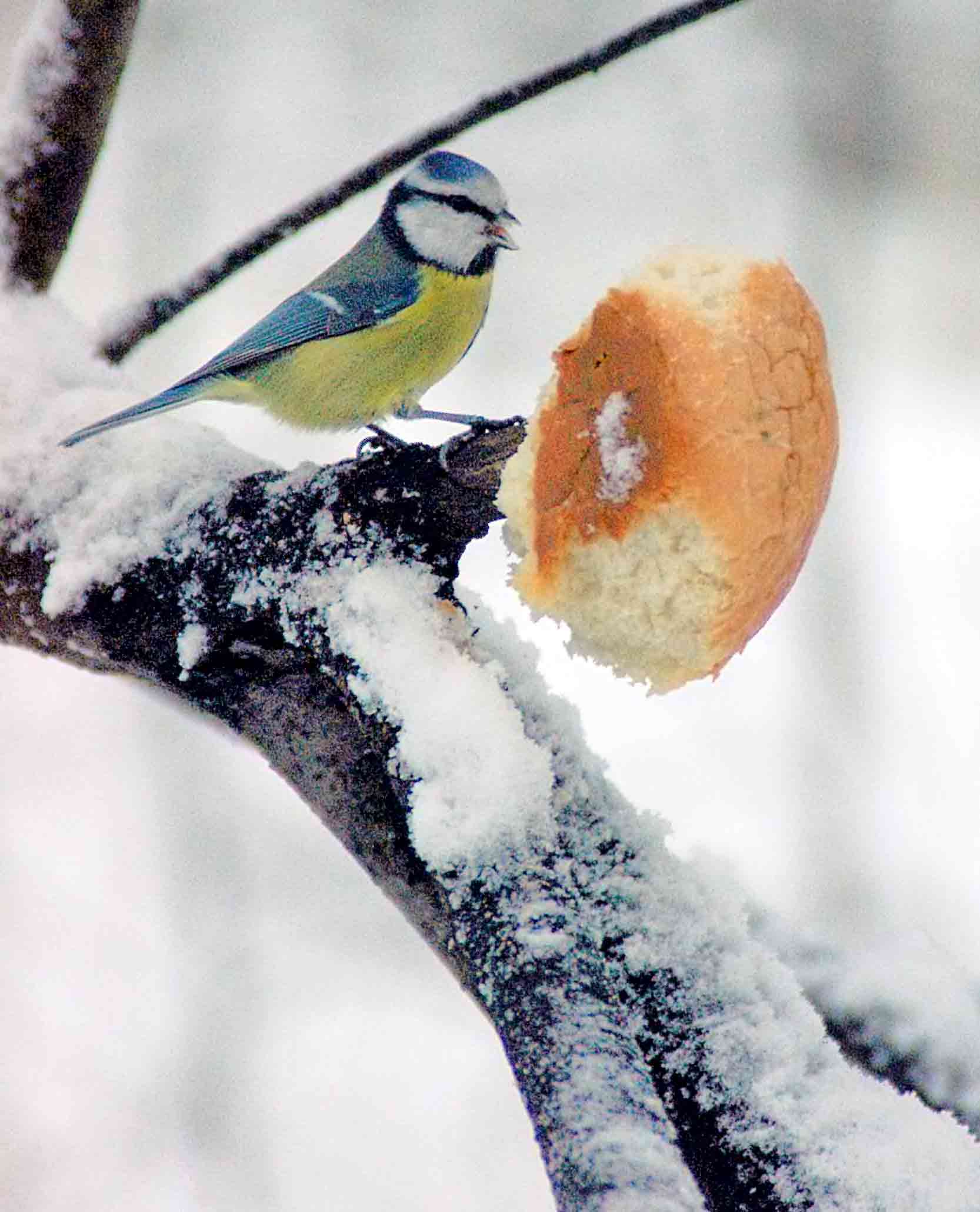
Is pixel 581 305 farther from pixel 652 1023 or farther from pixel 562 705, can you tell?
pixel 652 1023

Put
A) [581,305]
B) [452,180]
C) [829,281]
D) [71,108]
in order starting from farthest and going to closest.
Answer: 1. [829,281]
2. [581,305]
3. [452,180]
4. [71,108]

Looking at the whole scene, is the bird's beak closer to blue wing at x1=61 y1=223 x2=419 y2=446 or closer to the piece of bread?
blue wing at x1=61 y1=223 x2=419 y2=446

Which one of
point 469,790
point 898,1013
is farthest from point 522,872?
point 898,1013

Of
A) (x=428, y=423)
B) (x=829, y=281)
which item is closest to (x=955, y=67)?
(x=829, y=281)

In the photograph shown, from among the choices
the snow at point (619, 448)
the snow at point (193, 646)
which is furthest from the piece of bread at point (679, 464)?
the snow at point (193, 646)

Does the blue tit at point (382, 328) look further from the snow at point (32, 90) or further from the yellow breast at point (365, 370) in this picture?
the snow at point (32, 90)

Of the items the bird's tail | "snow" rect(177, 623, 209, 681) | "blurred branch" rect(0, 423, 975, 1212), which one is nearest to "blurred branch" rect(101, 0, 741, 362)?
the bird's tail
